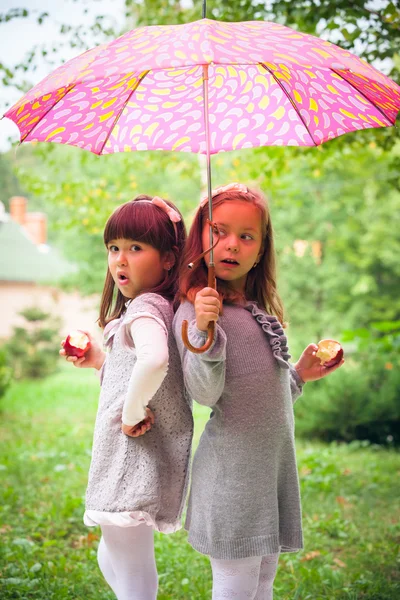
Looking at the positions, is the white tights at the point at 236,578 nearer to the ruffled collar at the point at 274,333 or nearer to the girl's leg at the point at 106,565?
the girl's leg at the point at 106,565

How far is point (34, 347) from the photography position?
16828mm

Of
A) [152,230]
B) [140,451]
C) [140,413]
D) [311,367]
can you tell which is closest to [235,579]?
[140,451]

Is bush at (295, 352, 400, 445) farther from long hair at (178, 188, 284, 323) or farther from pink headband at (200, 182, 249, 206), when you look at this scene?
pink headband at (200, 182, 249, 206)

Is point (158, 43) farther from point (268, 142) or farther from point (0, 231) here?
point (0, 231)

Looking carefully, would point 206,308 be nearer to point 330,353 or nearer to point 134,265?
point 134,265

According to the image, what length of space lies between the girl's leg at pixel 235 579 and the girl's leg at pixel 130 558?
282mm

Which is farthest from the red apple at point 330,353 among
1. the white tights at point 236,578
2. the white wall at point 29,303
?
the white wall at point 29,303

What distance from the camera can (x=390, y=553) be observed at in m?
4.32

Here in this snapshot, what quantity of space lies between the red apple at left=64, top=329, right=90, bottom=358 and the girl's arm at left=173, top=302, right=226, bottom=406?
26.1 inches

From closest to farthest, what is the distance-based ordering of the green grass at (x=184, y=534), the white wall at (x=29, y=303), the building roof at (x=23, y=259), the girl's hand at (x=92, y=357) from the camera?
1. the girl's hand at (x=92, y=357)
2. the green grass at (x=184, y=534)
3. the white wall at (x=29, y=303)
4. the building roof at (x=23, y=259)

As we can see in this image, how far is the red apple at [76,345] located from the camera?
113 inches

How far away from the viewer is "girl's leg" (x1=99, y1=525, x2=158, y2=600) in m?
2.48

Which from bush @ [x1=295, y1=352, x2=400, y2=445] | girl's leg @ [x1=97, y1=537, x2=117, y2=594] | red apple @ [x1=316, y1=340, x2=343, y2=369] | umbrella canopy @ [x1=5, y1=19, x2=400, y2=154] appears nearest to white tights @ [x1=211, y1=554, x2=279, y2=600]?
girl's leg @ [x1=97, y1=537, x2=117, y2=594]

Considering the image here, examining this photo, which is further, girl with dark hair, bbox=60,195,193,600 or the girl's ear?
the girl's ear
